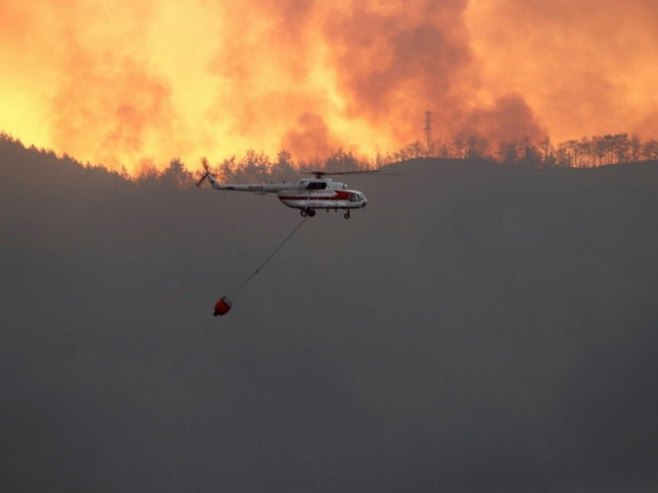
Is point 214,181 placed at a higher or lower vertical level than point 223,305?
higher

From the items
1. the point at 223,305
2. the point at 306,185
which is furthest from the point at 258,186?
the point at 223,305

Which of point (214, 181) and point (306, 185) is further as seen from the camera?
point (214, 181)

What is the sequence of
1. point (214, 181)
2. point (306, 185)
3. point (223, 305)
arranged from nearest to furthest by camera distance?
point (223, 305), point (306, 185), point (214, 181)

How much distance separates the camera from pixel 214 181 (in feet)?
417

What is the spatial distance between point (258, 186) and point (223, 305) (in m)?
17.4

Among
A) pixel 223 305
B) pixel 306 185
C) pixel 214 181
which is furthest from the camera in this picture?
pixel 214 181

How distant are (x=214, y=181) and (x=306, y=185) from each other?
695 inches

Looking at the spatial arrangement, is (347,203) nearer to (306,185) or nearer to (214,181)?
(306,185)

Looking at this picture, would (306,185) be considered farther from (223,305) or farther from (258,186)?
(223,305)

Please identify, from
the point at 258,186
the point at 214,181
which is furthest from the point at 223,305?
the point at 214,181

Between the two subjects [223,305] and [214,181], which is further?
[214,181]

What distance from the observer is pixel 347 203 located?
377 ft

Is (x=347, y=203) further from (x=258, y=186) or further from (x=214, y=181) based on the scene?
(x=214, y=181)

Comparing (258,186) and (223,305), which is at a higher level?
(258,186)
